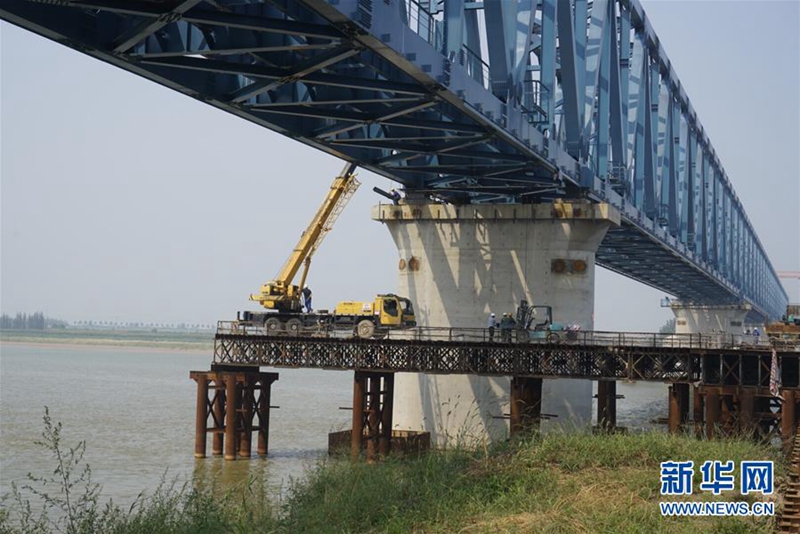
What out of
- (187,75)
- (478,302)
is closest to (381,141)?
(187,75)

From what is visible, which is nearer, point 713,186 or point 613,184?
point 613,184

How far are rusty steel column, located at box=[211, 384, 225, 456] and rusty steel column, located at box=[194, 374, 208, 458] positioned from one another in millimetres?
464

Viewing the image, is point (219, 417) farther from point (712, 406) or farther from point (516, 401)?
point (712, 406)

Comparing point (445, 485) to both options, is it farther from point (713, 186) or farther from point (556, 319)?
point (713, 186)

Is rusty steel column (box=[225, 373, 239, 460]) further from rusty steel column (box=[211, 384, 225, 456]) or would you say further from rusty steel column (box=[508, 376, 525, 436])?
rusty steel column (box=[508, 376, 525, 436])

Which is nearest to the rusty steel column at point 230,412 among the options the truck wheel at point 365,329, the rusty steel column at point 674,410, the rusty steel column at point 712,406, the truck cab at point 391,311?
the truck wheel at point 365,329

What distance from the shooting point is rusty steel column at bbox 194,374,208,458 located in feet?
130

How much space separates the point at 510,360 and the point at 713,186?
221ft

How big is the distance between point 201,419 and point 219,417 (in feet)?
3.51

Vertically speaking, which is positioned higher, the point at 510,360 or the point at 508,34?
the point at 508,34

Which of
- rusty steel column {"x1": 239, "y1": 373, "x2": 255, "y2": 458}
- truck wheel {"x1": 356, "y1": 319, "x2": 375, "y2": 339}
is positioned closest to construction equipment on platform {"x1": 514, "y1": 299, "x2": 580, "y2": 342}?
truck wheel {"x1": 356, "y1": 319, "x2": 375, "y2": 339}

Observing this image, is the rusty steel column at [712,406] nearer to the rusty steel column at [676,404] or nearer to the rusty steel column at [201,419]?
the rusty steel column at [676,404]

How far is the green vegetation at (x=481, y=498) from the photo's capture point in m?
16.9

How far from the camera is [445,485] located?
1980 cm
